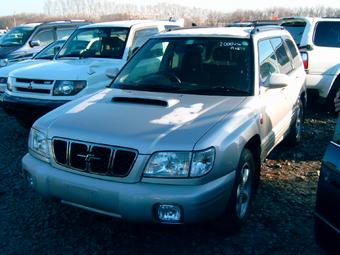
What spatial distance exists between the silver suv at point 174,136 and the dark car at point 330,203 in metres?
0.71

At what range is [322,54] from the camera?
745 cm

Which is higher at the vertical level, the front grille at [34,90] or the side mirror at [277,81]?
the side mirror at [277,81]

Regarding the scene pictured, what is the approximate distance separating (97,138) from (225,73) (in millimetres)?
1625

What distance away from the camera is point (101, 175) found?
303cm

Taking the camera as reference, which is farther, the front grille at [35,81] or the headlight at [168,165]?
the front grille at [35,81]

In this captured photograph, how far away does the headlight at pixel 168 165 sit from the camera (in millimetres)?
2885

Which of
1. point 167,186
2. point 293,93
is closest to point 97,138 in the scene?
point 167,186

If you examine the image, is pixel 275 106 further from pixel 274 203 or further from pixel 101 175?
pixel 101 175

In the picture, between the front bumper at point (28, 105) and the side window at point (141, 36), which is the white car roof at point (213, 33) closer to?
the front bumper at point (28, 105)

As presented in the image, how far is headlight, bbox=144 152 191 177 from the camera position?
288 centimetres

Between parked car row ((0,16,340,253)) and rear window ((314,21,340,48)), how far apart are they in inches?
105

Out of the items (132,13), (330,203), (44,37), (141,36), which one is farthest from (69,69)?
(132,13)

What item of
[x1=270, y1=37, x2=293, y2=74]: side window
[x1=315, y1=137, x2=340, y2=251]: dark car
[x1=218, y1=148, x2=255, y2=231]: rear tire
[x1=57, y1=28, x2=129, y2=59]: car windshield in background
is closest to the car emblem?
[x1=218, y1=148, x2=255, y2=231]: rear tire

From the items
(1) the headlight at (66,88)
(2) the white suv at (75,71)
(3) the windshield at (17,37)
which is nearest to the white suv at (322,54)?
(2) the white suv at (75,71)
